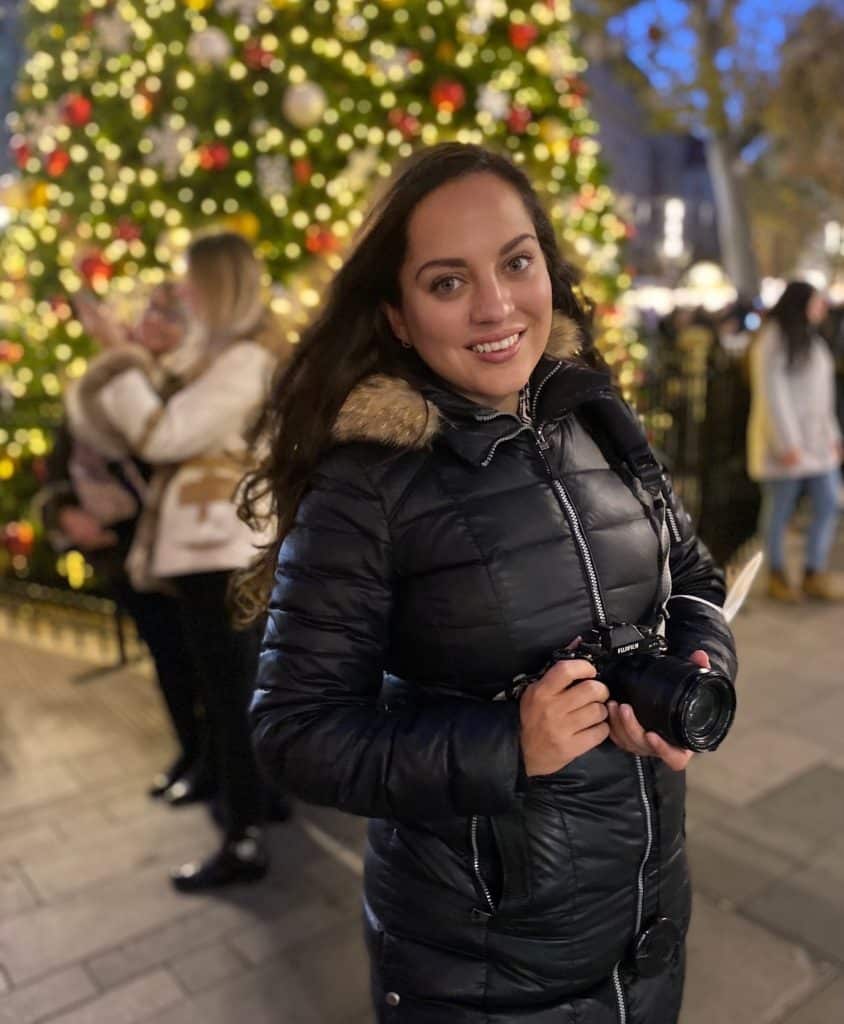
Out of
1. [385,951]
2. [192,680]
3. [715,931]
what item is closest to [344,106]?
[192,680]

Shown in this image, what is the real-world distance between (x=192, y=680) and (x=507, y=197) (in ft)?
9.23

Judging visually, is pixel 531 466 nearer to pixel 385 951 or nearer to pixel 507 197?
pixel 507 197

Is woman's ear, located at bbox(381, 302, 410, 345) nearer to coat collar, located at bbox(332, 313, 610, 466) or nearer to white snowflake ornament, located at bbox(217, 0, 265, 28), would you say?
coat collar, located at bbox(332, 313, 610, 466)

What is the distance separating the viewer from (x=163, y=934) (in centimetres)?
294

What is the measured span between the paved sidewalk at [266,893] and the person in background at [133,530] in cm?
23

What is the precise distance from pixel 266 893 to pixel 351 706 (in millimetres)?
2060

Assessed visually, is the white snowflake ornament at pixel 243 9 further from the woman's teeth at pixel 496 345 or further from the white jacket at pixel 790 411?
the woman's teeth at pixel 496 345

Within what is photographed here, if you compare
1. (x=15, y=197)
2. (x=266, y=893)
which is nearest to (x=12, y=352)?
(x=15, y=197)

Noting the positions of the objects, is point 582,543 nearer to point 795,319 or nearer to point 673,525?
point 673,525

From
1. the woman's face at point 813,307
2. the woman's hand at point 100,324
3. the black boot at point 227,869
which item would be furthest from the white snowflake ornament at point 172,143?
the black boot at point 227,869

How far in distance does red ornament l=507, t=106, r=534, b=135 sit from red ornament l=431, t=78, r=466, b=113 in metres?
0.42

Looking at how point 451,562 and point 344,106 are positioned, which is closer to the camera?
point 451,562

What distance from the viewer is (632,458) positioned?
158cm

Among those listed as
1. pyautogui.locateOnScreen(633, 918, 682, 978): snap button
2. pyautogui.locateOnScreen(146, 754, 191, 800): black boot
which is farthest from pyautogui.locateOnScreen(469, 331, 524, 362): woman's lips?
pyautogui.locateOnScreen(146, 754, 191, 800): black boot
